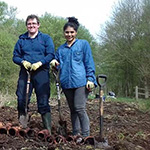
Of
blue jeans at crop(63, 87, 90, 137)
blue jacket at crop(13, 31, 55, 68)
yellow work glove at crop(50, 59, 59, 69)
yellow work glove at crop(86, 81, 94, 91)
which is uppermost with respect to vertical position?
blue jacket at crop(13, 31, 55, 68)

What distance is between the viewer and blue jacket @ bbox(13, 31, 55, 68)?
181 inches

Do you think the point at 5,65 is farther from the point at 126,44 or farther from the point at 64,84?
the point at 64,84

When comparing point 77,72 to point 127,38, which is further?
point 127,38

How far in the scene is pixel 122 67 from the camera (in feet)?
92.9

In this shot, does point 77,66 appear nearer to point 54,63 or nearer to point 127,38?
point 54,63

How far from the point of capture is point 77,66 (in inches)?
171

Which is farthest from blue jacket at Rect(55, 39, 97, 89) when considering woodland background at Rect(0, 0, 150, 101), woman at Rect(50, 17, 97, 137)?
woodland background at Rect(0, 0, 150, 101)

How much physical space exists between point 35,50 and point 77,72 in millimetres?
763

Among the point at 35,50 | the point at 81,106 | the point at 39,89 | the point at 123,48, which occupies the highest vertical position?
the point at 123,48

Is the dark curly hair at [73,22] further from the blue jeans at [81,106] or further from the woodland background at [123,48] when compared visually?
the woodland background at [123,48]

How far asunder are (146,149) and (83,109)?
1.08 m

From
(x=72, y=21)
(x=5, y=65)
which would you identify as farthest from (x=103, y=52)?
(x=72, y=21)

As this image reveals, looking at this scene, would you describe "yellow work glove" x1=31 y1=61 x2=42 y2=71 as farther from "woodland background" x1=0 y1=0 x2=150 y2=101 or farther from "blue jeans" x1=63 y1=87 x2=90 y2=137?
"woodland background" x1=0 y1=0 x2=150 y2=101

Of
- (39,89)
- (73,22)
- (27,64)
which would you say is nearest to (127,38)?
(73,22)
